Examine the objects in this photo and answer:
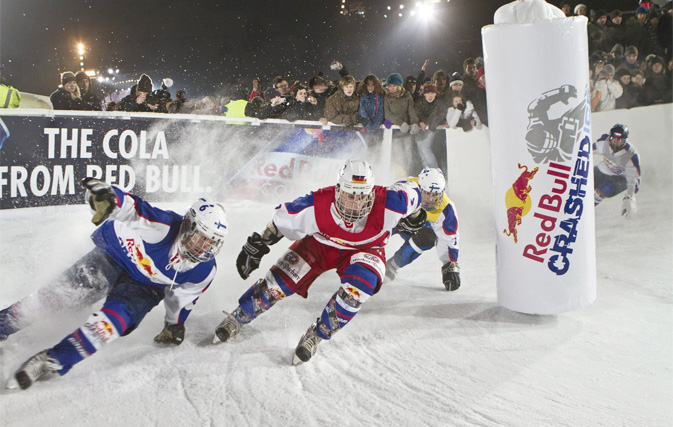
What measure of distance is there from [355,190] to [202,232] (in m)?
1.09

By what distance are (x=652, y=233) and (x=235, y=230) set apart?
6085mm

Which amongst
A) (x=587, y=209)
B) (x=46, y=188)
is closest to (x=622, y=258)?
(x=587, y=209)

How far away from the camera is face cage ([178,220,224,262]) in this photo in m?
3.42

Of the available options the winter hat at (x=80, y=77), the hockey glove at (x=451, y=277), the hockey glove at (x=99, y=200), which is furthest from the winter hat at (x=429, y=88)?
the hockey glove at (x=99, y=200)

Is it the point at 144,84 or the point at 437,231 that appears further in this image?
the point at 144,84

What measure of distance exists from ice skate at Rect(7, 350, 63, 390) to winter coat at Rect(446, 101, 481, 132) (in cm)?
692

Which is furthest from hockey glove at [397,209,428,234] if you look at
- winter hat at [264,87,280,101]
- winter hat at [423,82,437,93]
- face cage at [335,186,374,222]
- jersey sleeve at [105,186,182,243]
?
winter hat at [264,87,280,101]

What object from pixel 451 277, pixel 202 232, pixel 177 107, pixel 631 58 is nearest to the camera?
pixel 202 232

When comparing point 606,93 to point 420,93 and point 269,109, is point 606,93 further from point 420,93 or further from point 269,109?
point 269,109

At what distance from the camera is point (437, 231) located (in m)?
5.48

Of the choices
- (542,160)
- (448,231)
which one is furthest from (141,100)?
(542,160)

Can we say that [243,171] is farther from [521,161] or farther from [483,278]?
[521,161]

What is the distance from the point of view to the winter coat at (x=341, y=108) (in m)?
7.89

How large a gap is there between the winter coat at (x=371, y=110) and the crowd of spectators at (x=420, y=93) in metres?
0.02
